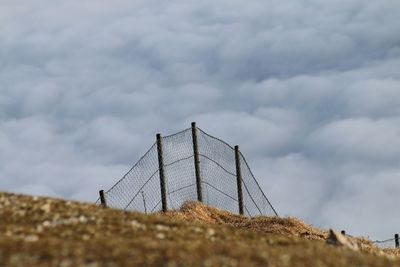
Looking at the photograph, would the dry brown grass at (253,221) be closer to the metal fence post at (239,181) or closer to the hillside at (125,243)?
the metal fence post at (239,181)

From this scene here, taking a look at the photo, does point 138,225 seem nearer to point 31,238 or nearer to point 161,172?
point 31,238

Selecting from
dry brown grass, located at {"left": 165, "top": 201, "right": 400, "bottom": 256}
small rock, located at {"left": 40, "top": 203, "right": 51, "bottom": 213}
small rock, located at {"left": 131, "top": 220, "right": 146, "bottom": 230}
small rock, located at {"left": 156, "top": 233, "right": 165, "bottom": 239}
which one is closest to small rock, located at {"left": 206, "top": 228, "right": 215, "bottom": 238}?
small rock, located at {"left": 156, "top": 233, "right": 165, "bottom": 239}

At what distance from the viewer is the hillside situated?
15055 millimetres

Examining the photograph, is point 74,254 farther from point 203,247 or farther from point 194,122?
point 194,122

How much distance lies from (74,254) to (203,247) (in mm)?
3007

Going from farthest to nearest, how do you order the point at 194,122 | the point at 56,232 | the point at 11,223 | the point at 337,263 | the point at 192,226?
the point at 194,122 → the point at 192,226 → the point at 11,223 → the point at 56,232 → the point at 337,263

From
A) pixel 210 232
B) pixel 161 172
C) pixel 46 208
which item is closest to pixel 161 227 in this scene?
pixel 210 232

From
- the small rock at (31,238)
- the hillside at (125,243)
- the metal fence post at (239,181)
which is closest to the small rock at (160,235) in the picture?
the hillside at (125,243)

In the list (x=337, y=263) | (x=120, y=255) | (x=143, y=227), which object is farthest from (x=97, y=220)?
(x=337, y=263)

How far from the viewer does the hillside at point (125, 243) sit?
593 inches

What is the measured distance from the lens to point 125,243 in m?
16.3

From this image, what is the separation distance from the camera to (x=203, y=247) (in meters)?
16.5

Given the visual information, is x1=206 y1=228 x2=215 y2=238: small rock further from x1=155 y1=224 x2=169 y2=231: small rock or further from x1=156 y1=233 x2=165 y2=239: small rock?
x1=156 y1=233 x2=165 y2=239: small rock

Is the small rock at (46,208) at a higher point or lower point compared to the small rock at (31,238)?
higher
